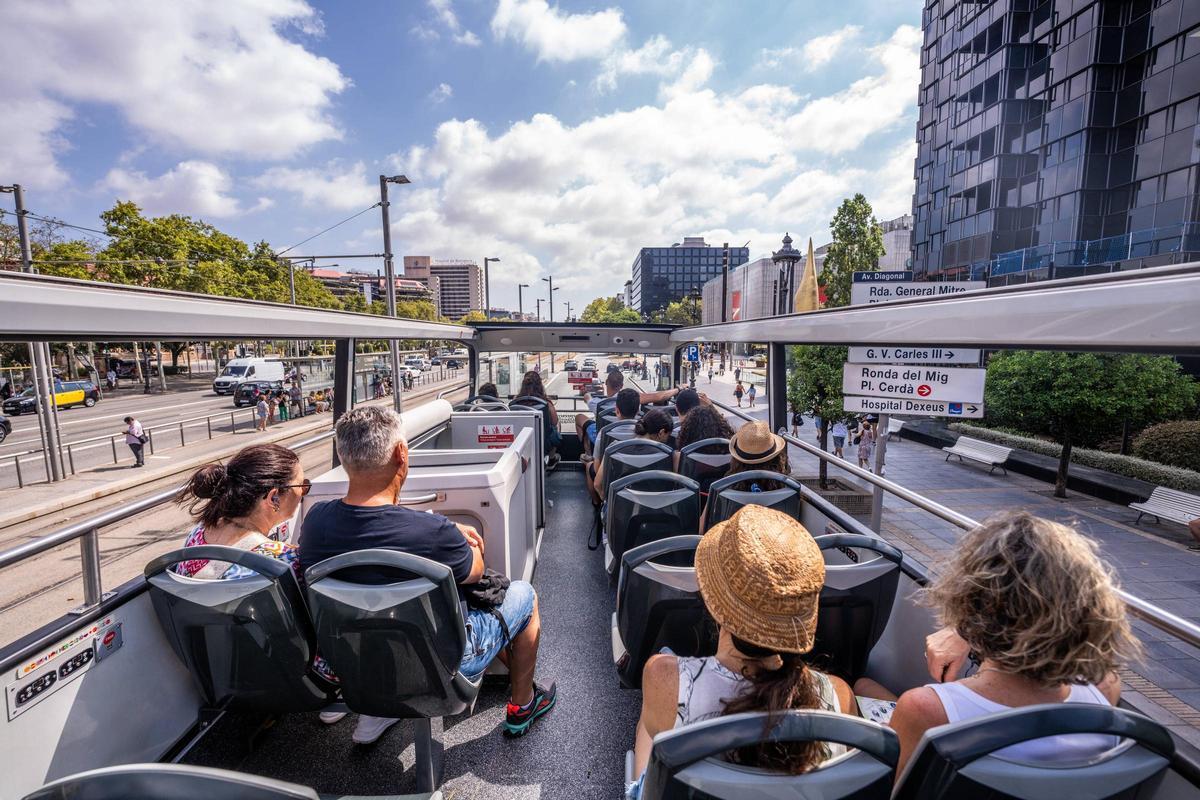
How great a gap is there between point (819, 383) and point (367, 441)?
11356 millimetres

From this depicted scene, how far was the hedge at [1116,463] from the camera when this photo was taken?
11086 mm

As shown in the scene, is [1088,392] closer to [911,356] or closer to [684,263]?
[911,356]

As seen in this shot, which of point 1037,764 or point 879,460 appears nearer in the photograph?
point 1037,764

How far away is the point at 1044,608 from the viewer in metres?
1.23

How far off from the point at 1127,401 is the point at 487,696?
576 inches

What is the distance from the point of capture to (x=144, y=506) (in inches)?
89.7

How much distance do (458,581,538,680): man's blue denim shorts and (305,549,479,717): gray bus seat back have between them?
0.45 feet

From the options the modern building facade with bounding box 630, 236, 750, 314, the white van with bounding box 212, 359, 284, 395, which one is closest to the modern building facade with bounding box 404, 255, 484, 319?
the modern building facade with bounding box 630, 236, 750, 314

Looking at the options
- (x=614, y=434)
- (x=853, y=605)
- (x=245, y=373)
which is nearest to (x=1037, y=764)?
(x=853, y=605)

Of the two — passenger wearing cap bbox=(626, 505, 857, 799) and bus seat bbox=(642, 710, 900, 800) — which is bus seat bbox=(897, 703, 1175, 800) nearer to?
bus seat bbox=(642, 710, 900, 800)

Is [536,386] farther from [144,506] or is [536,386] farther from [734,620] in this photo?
[734,620]

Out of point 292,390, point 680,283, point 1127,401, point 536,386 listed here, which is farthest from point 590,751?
point 680,283

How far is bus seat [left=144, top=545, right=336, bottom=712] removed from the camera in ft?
6.30

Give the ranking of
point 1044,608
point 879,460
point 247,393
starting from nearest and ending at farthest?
point 1044,608
point 879,460
point 247,393
